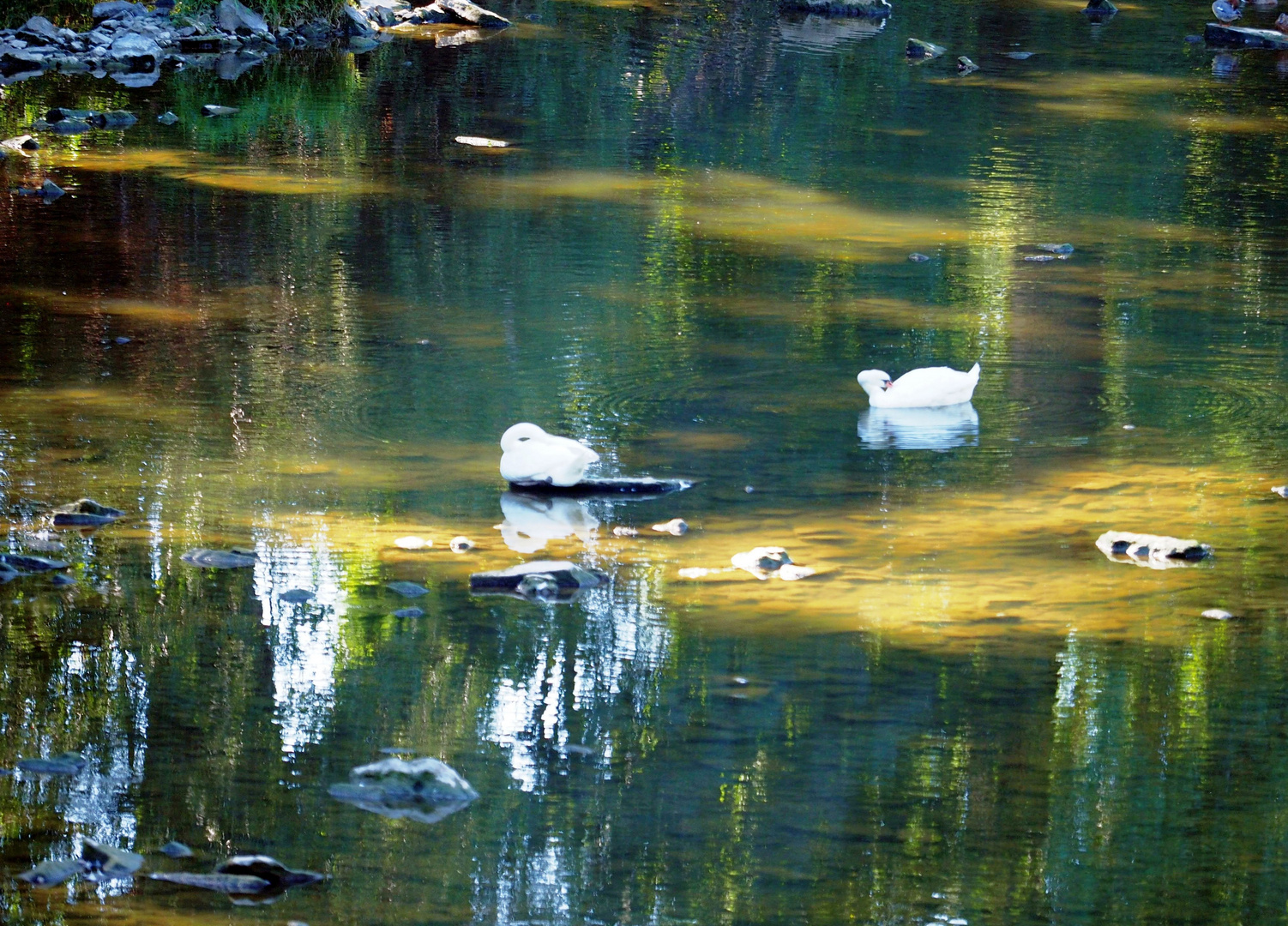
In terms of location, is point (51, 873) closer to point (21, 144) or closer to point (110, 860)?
point (110, 860)

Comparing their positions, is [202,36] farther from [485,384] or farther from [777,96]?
[485,384]

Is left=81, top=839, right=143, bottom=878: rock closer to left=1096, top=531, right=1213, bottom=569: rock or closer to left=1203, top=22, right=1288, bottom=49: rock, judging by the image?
left=1096, top=531, right=1213, bottom=569: rock

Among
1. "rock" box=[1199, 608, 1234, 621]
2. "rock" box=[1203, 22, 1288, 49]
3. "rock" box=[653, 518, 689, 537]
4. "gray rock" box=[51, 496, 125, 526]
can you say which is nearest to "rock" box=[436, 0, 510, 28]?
"rock" box=[1203, 22, 1288, 49]

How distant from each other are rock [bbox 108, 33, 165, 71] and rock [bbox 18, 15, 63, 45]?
67cm

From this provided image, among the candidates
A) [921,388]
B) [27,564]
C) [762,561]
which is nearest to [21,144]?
[27,564]

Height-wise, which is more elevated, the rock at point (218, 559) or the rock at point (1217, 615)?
the rock at point (218, 559)

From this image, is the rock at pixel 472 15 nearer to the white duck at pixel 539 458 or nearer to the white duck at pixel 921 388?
the white duck at pixel 921 388

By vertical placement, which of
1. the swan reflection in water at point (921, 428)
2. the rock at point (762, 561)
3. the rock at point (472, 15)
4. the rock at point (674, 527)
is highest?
the rock at point (472, 15)

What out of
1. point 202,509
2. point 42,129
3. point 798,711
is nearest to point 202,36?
point 42,129

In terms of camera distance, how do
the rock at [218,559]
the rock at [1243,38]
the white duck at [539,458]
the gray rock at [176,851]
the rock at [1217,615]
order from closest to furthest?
the gray rock at [176,851] < the rock at [1217,615] < the rock at [218,559] < the white duck at [539,458] < the rock at [1243,38]

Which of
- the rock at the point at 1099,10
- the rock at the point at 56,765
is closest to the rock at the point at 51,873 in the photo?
the rock at the point at 56,765

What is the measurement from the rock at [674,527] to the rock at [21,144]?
847cm

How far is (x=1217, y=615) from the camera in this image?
17.5 ft

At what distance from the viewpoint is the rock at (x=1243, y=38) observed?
19.2m
